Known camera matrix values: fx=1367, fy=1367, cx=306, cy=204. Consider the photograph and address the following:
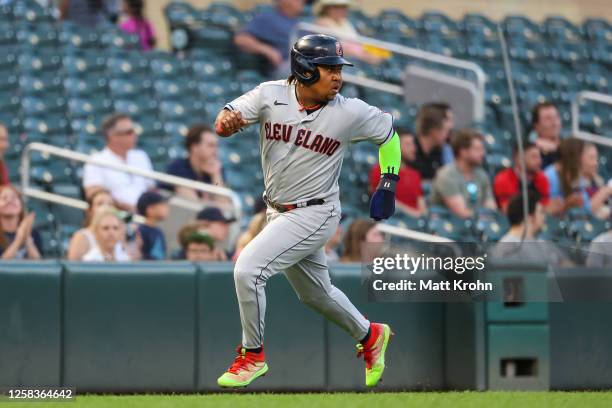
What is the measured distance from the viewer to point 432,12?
50.3ft

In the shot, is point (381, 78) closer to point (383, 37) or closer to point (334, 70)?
point (383, 37)

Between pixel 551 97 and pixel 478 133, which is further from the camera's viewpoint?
pixel 551 97

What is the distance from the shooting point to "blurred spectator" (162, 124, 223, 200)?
34.4 feet

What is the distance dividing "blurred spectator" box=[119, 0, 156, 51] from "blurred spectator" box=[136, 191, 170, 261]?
Result: 3.52 m

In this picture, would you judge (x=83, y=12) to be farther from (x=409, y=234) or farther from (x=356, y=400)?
(x=356, y=400)

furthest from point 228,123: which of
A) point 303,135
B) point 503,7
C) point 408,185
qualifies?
point 503,7

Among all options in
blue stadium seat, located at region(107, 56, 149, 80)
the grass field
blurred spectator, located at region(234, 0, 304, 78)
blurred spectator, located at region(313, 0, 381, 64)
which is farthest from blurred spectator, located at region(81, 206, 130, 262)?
blurred spectator, located at region(313, 0, 381, 64)

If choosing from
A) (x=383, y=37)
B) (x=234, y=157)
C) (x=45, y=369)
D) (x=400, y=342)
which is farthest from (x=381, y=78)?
(x=45, y=369)

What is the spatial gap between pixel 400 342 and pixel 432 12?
23.9 ft

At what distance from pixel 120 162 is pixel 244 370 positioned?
170 inches

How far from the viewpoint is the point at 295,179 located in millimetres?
6637

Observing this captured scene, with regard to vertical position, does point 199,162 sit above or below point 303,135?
above

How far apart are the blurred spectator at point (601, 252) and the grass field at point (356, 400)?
4.30 feet

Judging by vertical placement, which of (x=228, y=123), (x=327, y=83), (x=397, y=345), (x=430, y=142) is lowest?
(x=397, y=345)
